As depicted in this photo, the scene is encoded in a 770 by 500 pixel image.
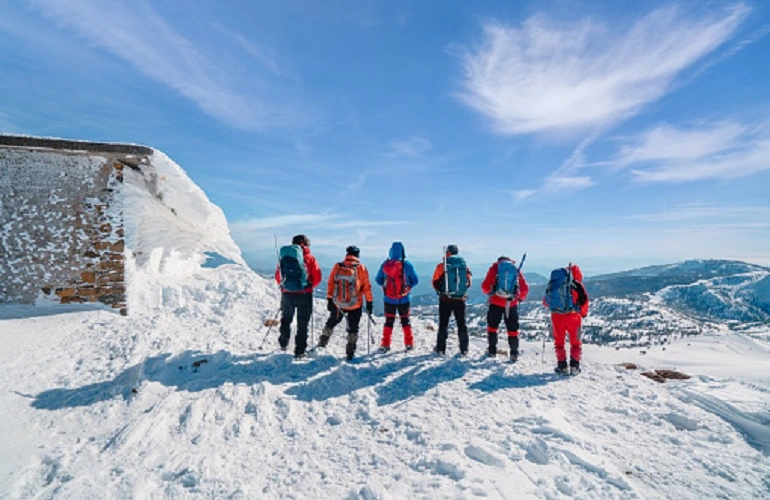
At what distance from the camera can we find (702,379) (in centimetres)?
824

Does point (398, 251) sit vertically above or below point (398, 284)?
above

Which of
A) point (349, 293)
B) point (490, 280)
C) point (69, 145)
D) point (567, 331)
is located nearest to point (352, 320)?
point (349, 293)

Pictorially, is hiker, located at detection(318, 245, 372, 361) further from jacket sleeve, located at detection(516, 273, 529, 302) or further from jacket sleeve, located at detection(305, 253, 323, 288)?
jacket sleeve, located at detection(516, 273, 529, 302)

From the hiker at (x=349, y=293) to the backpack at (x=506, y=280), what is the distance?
320cm

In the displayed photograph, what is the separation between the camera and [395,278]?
30.3 ft

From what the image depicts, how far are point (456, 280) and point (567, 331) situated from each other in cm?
280

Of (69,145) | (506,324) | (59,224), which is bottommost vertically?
(506,324)

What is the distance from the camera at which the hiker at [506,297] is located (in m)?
8.67

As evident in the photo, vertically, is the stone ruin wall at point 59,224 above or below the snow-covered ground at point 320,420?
above

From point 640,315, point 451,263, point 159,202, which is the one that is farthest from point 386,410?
point 640,315

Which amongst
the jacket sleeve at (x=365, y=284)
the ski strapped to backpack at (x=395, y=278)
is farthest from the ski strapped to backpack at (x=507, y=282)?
the jacket sleeve at (x=365, y=284)

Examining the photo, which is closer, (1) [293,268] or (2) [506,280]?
(1) [293,268]

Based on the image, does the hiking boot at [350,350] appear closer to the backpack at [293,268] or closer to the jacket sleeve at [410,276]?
the backpack at [293,268]

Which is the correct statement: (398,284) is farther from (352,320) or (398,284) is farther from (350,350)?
(350,350)
